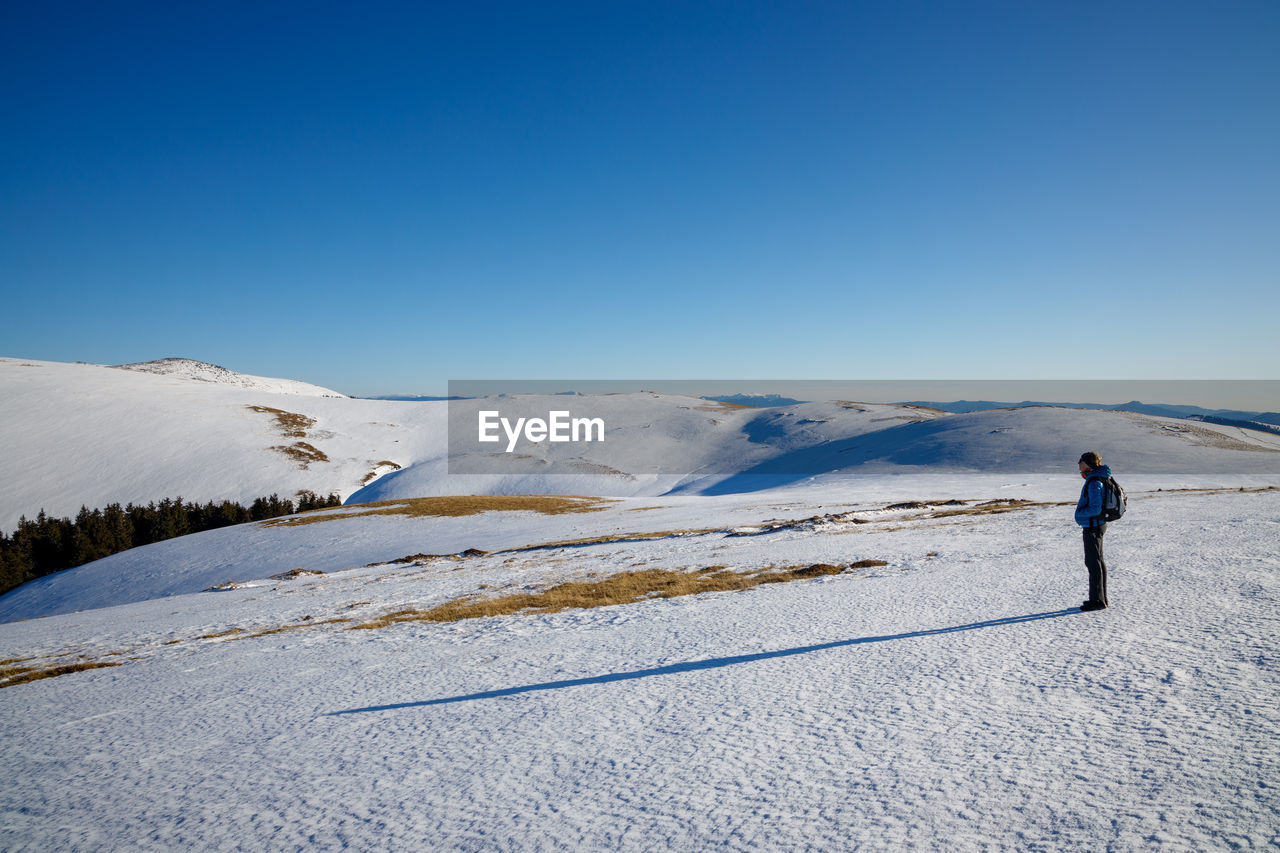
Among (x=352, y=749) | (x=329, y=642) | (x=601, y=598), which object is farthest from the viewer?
(x=601, y=598)

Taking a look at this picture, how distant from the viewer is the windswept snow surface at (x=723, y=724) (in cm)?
479

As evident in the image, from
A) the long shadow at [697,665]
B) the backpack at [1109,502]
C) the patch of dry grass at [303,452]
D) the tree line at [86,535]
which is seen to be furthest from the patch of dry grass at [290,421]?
the backpack at [1109,502]

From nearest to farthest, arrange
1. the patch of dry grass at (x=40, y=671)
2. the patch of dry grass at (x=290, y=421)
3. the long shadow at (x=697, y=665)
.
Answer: the long shadow at (x=697, y=665)
the patch of dry grass at (x=40, y=671)
the patch of dry grass at (x=290, y=421)

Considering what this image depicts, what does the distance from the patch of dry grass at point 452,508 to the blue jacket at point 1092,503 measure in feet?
120

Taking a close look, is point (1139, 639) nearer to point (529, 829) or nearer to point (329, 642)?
point (529, 829)

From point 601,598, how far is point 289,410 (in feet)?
356

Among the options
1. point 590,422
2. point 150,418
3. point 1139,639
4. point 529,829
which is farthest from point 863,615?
point 150,418

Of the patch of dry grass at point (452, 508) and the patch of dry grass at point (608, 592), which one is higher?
the patch of dry grass at point (608, 592)

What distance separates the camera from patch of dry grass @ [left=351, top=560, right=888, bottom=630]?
1435cm

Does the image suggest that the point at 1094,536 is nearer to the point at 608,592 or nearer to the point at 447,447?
the point at 608,592

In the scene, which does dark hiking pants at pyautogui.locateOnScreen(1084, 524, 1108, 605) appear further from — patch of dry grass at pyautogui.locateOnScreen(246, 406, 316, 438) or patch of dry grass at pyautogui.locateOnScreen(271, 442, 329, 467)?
patch of dry grass at pyautogui.locateOnScreen(246, 406, 316, 438)

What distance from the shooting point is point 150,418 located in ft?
286

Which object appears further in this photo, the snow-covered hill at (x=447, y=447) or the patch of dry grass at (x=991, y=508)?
the snow-covered hill at (x=447, y=447)

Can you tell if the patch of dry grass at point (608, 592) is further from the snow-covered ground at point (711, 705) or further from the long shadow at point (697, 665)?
Answer: the long shadow at point (697, 665)
